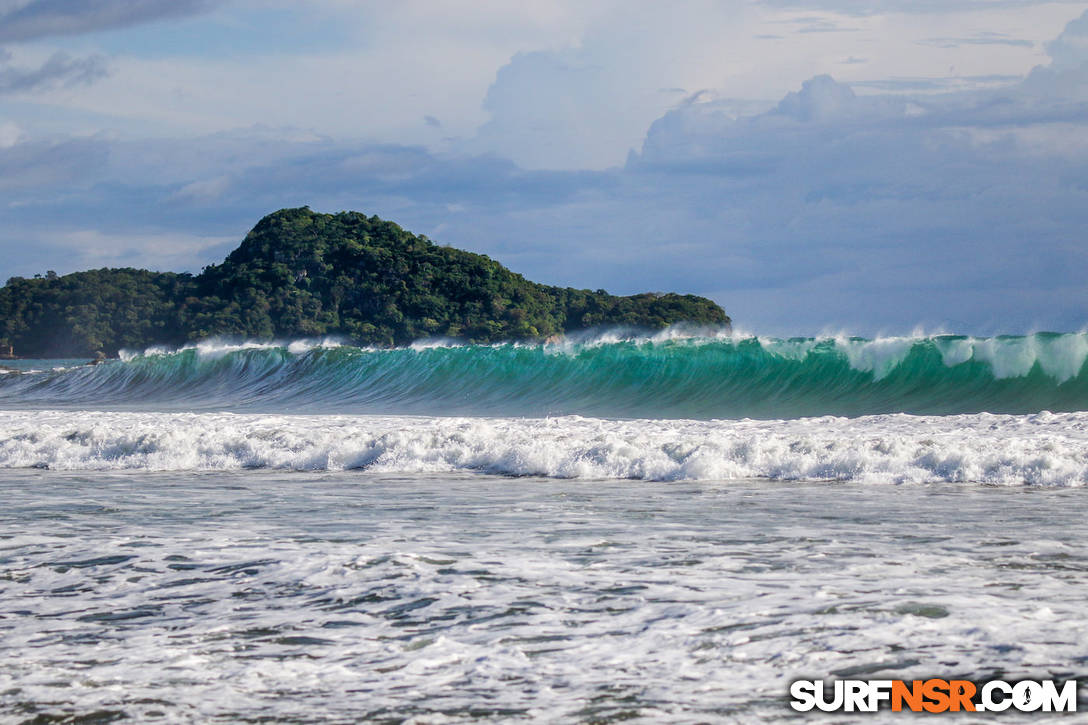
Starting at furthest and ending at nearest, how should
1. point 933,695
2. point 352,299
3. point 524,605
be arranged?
1. point 352,299
2. point 524,605
3. point 933,695

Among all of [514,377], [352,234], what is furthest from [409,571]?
[352,234]

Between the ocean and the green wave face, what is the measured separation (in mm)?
2488

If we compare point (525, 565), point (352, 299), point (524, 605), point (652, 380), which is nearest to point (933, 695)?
point (524, 605)

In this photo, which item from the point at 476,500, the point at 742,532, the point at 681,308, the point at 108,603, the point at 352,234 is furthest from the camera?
the point at 681,308

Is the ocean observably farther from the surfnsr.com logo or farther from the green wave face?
the green wave face

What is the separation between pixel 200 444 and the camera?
49.0 feet

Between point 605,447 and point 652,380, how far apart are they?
39.5ft

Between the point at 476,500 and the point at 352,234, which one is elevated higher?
the point at 352,234

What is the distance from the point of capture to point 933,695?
161 inches

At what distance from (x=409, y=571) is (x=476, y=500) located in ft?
11.9

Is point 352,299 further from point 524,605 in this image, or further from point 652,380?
point 524,605

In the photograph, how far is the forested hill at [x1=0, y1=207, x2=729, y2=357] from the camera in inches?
3059

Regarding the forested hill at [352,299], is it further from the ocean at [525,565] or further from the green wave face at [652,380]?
the ocean at [525,565]

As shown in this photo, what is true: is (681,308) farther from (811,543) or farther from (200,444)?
(811,543)
